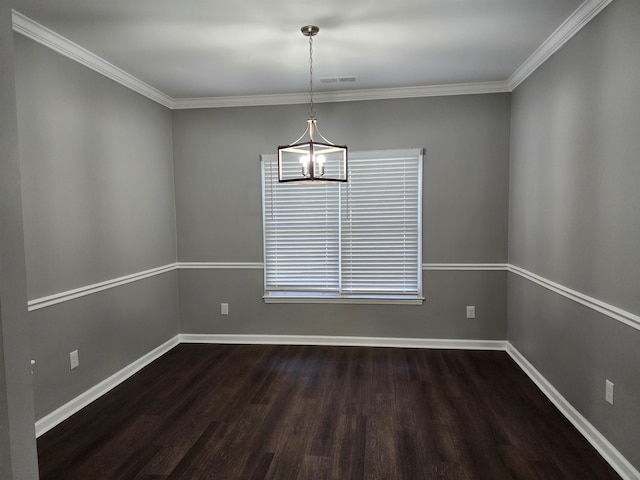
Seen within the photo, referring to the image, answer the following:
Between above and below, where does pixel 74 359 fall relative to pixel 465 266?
below

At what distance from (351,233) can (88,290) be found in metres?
2.52

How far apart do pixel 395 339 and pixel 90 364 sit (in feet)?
9.39

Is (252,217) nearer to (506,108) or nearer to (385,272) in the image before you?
(385,272)

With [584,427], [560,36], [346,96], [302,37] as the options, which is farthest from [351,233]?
[584,427]

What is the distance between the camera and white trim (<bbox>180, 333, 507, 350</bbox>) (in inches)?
158

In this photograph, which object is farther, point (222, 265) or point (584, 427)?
point (222, 265)

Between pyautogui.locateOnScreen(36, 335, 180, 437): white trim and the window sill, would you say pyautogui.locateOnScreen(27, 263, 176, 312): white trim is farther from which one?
the window sill

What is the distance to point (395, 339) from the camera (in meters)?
4.11

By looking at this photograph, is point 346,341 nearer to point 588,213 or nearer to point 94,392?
point 94,392

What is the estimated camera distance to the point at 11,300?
0.99 metres

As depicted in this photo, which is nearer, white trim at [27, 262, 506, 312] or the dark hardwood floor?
the dark hardwood floor

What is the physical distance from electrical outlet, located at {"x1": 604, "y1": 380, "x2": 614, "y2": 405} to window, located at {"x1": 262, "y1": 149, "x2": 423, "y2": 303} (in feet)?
6.35

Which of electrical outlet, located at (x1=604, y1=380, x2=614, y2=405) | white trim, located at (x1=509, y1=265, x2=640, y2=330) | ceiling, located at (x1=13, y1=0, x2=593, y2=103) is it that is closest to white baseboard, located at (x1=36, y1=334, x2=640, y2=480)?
electrical outlet, located at (x1=604, y1=380, x2=614, y2=405)

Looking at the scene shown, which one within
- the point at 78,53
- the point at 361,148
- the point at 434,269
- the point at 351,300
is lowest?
the point at 351,300
